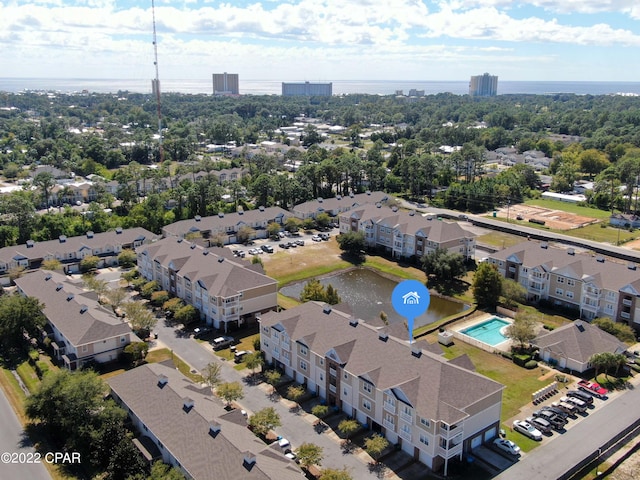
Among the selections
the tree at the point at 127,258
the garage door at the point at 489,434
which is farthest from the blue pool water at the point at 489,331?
the tree at the point at 127,258

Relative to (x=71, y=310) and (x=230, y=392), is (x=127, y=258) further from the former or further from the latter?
(x=230, y=392)

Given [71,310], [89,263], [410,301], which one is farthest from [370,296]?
[89,263]

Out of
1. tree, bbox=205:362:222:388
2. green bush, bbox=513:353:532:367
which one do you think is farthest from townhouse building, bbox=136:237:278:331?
green bush, bbox=513:353:532:367

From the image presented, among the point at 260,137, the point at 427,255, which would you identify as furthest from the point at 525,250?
the point at 260,137

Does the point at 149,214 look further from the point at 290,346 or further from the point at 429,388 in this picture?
the point at 429,388

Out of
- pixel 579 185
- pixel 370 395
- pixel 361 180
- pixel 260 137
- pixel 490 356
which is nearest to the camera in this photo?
pixel 370 395

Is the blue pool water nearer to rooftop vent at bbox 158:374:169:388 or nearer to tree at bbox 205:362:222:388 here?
tree at bbox 205:362:222:388
